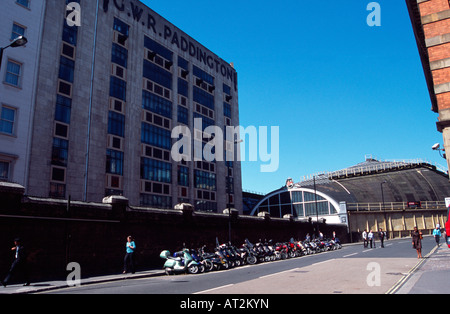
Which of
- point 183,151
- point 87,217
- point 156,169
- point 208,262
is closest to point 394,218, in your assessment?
point 183,151

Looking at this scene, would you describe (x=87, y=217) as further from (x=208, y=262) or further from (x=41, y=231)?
(x=208, y=262)

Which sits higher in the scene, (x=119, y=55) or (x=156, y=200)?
(x=119, y=55)

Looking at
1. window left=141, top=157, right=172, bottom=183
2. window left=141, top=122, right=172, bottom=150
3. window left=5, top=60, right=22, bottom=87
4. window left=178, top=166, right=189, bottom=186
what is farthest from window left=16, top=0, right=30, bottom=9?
Answer: window left=178, top=166, right=189, bottom=186

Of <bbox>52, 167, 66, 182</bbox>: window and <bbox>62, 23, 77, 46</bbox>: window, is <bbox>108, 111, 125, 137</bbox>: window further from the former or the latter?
<bbox>62, 23, 77, 46</bbox>: window

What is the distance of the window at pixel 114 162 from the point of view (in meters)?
36.0

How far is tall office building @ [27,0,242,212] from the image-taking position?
3133cm

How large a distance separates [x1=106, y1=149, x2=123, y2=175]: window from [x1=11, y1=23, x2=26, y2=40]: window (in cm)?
1332

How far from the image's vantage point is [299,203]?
6359 centimetres

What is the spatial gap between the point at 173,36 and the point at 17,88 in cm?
2543

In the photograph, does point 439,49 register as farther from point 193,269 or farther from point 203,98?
point 203,98

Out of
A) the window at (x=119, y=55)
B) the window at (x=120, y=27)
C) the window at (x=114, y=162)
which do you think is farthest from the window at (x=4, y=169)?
the window at (x=120, y=27)

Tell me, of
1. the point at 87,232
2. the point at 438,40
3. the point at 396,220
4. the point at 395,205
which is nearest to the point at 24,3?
the point at 87,232

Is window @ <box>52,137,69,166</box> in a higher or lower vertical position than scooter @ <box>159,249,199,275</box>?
higher

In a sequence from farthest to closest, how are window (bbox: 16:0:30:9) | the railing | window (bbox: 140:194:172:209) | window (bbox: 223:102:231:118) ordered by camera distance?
the railing < window (bbox: 223:102:231:118) < window (bbox: 140:194:172:209) < window (bbox: 16:0:30:9)
